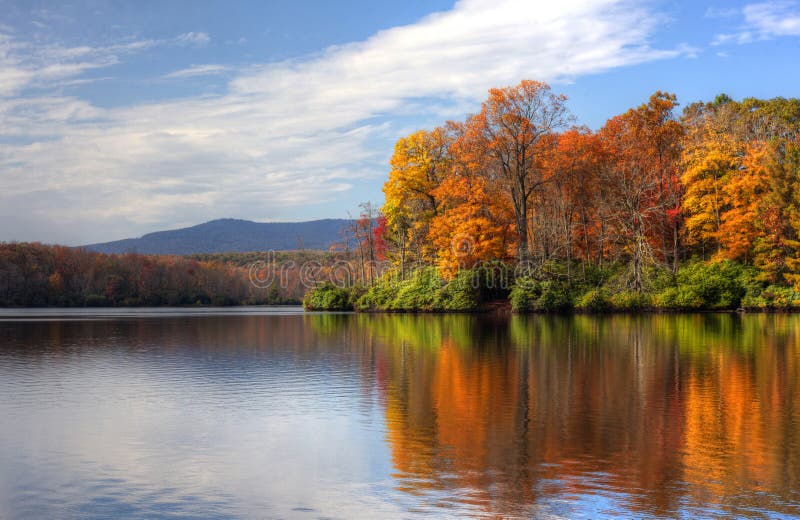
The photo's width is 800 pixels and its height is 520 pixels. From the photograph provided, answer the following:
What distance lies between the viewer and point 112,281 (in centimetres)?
9581

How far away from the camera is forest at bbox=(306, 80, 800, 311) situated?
145 feet

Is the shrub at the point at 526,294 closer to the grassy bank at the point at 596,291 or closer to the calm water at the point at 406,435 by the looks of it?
the grassy bank at the point at 596,291

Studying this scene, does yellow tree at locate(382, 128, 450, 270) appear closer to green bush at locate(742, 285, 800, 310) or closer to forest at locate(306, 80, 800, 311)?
forest at locate(306, 80, 800, 311)

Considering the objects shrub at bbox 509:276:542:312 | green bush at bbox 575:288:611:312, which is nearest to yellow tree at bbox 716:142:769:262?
green bush at bbox 575:288:611:312

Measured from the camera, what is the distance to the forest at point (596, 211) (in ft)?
145

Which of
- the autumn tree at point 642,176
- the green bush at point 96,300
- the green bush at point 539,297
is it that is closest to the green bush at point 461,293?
the green bush at point 539,297

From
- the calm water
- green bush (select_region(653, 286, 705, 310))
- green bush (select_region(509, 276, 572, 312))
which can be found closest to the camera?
the calm water

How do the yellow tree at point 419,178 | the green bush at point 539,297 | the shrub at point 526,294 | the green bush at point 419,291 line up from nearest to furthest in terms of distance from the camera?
the green bush at point 539,297 → the shrub at point 526,294 → the green bush at point 419,291 → the yellow tree at point 419,178

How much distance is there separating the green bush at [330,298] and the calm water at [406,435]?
40.2 m

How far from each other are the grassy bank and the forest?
0.09 metres

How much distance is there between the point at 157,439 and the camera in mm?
10102

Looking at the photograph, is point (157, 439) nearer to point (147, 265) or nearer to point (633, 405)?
point (633, 405)

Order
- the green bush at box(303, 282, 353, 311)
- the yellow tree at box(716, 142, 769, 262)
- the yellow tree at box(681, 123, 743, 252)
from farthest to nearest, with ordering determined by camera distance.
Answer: the green bush at box(303, 282, 353, 311)
the yellow tree at box(681, 123, 743, 252)
the yellow tree at box(716, 142, 769, 262)

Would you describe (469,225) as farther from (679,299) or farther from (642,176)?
(679,299)
